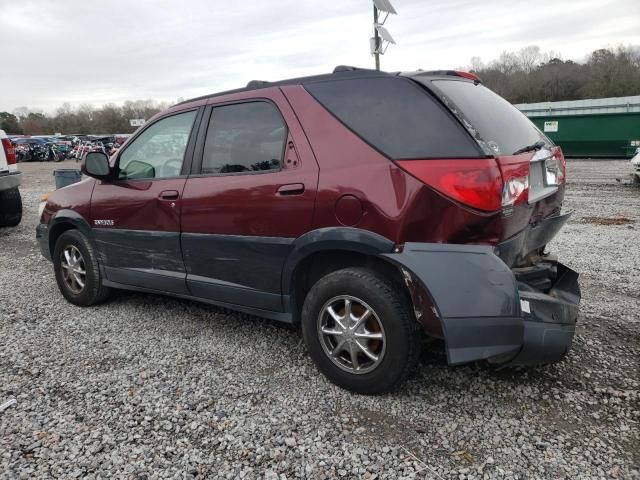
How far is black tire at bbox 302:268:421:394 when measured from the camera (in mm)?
2436

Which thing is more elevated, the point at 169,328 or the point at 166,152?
the point at 166,152

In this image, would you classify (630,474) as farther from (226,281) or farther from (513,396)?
(226,281)

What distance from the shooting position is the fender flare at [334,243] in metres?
2.43

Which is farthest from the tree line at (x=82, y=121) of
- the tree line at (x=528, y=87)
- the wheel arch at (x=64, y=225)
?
the wheel arch at (x=64, y=225)

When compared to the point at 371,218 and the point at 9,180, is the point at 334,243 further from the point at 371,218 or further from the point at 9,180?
the point at 9,180

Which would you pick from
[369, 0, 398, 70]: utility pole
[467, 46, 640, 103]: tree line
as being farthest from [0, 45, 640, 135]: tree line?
[369, 0, 398, 70]: utility pole

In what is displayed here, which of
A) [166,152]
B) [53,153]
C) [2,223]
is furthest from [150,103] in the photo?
[166,152]

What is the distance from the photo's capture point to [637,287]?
13.7 ft

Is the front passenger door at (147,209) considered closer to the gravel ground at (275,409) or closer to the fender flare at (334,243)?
the gravel ground at (275,409)

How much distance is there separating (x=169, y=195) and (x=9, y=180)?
203 inches

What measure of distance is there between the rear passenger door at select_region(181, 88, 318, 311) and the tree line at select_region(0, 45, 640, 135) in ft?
92.7

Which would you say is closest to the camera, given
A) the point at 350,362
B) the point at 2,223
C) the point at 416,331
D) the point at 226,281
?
the point at 416,331

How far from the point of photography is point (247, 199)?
9.70ft

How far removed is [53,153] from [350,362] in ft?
110
